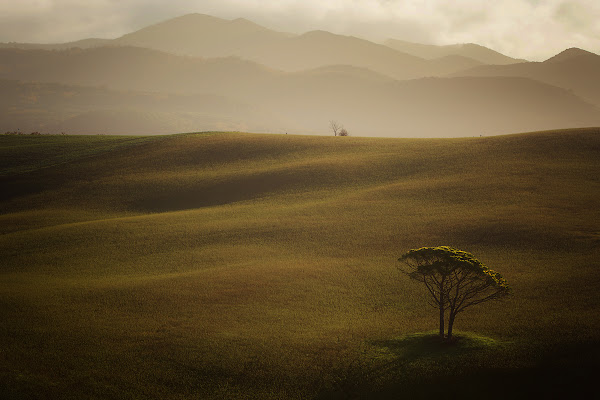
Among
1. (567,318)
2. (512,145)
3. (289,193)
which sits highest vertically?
(512,145)

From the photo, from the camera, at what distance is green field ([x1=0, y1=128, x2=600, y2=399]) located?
56.7 ft

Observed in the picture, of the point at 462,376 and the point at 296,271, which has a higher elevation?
the point at 296,271

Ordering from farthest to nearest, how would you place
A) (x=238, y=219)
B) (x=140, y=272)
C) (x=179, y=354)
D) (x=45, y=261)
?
(x=238, y=219)
(x=45, y=261)
(x=140, y=272)
(x=179, y=354)

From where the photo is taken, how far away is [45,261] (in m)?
32.0

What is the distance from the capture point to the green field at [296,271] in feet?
56.7

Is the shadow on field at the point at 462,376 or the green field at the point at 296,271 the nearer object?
the shadow on field at the point at 462,376

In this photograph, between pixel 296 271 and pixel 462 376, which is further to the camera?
pixel 296 271

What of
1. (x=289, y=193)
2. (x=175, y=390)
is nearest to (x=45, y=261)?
(x=175, y=390)

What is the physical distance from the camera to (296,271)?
28.7m

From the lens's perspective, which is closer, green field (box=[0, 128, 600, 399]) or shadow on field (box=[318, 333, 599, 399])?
shadow on field (box=[318, 333, 599, 399])

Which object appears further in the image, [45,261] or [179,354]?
[45,261]

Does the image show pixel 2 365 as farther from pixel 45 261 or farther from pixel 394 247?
pixel 394 247

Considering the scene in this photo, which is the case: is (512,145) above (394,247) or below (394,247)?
above

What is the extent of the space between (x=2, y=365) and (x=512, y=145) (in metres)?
56.1
